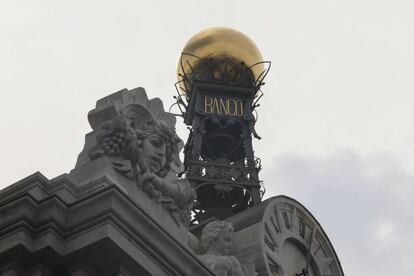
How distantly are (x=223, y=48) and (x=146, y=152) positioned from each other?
62.6 feet

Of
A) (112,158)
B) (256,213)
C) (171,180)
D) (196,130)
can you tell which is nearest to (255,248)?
(256,213)

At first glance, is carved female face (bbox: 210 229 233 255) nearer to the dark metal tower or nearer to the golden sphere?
the dark metal tower

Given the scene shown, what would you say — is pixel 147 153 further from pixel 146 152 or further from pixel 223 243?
pixel 223 243

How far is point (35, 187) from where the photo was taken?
46.2 feet

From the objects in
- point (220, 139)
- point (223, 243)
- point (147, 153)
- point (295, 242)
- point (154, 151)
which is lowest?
point (147, 153)

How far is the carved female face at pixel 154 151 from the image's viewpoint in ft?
51.5

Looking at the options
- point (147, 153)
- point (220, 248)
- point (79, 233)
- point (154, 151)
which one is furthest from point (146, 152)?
point (220, 248)

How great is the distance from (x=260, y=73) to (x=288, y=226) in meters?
13.3

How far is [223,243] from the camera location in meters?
17.9

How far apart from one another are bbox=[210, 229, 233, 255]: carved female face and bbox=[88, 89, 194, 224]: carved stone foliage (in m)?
1.78

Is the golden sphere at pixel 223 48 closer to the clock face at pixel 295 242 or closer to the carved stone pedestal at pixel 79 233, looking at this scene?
the clock face at pixel 295 242

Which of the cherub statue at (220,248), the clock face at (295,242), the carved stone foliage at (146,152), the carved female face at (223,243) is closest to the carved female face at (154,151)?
the carved stone foliage at (146,152)

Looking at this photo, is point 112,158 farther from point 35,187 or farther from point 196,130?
point 196,130

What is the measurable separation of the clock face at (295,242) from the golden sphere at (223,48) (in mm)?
12257
